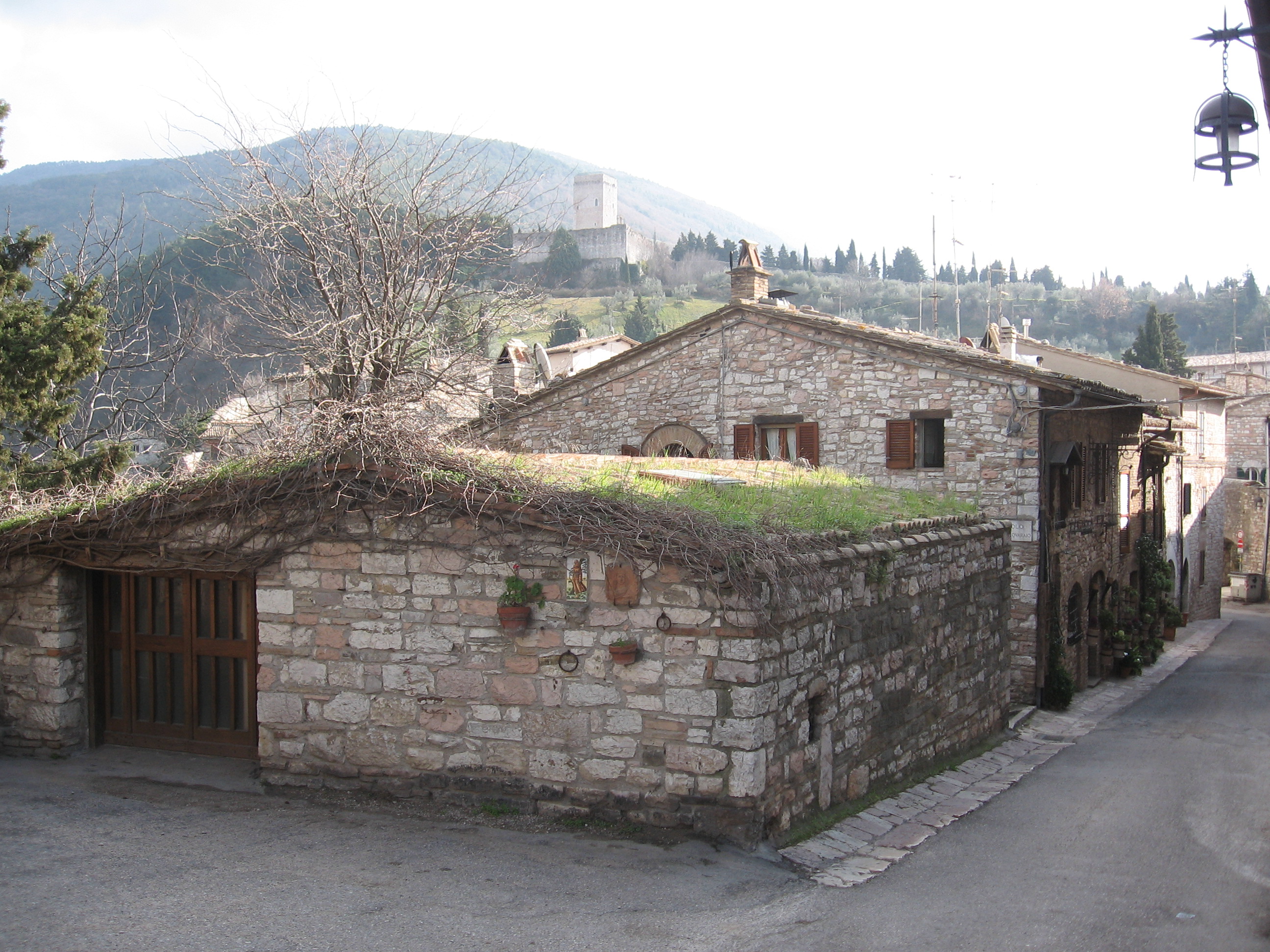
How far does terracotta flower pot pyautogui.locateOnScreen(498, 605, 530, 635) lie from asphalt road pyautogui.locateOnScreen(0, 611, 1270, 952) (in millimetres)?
1540

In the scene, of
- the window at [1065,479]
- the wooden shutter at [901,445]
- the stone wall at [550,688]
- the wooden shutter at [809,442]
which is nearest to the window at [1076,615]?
the window at [1065,479]

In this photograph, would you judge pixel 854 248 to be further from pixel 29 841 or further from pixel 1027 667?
pixel 29 841

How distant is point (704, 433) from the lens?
695 inches

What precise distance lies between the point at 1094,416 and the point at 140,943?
59.0 ft

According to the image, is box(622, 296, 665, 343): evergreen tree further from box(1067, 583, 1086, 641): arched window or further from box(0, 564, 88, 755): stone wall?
box(0, 564, 88, 755): stone wall

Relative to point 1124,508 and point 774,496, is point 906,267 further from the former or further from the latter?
point 774,496

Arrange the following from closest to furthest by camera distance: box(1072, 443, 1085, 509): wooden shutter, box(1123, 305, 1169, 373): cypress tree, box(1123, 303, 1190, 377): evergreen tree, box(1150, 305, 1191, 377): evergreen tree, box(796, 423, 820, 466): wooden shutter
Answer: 1. box(796, 423, 820, 466): wooden shutter
2. box(1072, 443, 1085, 509): wooden shutter
3. box(1123, 305, 1169, 373): cypress tree
4. box(1123, 303, 1190, 377): evergreen tree
5. box(1150, 305, 1191, 377): evergreen tree

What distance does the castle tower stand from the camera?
370 ft

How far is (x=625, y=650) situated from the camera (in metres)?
6.91

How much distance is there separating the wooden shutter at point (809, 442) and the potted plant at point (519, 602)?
1027 cm

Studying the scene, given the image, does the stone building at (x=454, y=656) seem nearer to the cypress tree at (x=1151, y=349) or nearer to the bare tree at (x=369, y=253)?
the bare tree at (x=369, y=253)

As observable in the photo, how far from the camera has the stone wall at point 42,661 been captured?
857 cm

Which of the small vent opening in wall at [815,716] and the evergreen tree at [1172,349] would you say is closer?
the small vent opening in wall at [815,716]

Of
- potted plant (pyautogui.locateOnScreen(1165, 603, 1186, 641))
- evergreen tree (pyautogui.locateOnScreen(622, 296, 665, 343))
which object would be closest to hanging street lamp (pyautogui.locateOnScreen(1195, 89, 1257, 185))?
potted plant (pyautogui.locateOnScreen(1165, 603, 1186, 641))
